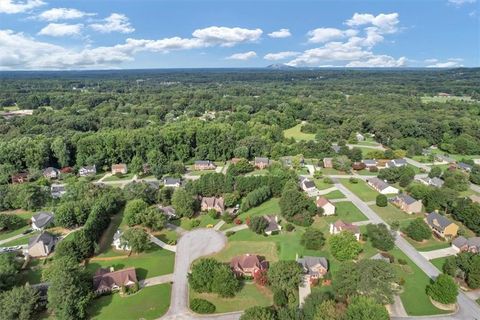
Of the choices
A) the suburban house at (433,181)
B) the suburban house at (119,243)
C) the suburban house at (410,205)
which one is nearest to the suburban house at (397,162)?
the suburban house at (433,181)

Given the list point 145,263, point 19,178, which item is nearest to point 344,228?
point 145,263

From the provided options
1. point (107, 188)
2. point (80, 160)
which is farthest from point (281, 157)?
point (80, 160)

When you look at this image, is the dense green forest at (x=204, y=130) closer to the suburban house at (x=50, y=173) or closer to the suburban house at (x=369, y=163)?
the suburban house at (x=50, y=173)

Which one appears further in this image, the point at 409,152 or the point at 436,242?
the point at 409,152

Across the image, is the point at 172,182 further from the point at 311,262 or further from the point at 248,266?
the point at 311,262

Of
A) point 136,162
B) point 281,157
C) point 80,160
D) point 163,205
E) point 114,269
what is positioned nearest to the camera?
point 114,269

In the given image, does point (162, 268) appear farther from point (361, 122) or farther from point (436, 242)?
point (361, 122)

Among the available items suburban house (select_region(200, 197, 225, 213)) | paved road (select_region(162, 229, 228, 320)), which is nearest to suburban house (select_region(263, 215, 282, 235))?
paved road (select_region(162, 229, 228, 320))
